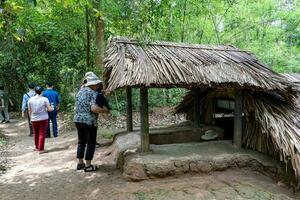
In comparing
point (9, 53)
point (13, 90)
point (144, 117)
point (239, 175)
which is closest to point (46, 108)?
point (144, 117)

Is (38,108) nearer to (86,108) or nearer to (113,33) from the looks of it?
(86,108)

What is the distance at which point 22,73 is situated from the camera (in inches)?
589

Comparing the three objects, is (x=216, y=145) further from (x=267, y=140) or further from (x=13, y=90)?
(x=13, y=90)

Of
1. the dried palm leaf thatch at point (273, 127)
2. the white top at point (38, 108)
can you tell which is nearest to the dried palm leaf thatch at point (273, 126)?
the dried palm leaf thatch at point (273, 127)

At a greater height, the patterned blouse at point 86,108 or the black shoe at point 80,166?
the patterned blouse at point 86,108

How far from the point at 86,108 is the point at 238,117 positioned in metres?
3.07

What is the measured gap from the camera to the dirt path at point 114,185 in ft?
17.3

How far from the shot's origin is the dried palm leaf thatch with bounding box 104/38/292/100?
565cm

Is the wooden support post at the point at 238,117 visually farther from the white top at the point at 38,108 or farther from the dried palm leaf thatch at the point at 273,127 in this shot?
the white top at the point at 38,108

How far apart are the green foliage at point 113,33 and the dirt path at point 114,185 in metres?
5.39

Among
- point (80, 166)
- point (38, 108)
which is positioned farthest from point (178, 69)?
point (38, 108)

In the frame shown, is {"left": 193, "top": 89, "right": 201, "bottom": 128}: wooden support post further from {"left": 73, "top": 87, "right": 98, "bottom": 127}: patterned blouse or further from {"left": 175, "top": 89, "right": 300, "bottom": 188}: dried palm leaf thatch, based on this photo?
{"left": 73, "top": 87, "right": 98, "bottom": 127}: patterned blouse

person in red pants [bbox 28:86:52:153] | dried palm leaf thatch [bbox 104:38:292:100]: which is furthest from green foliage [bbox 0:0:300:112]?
dried palm leaf thatch [bbox 104:38:292:100]

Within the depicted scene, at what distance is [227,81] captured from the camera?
5.98 m
